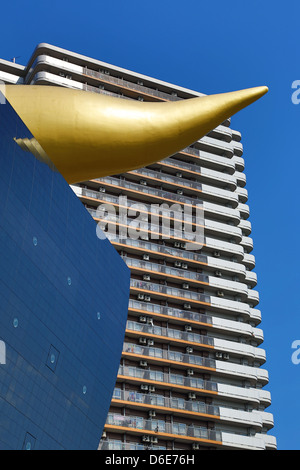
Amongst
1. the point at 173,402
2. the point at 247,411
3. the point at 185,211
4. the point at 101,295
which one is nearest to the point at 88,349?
the point at 101,295

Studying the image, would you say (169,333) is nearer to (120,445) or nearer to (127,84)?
(120,445)

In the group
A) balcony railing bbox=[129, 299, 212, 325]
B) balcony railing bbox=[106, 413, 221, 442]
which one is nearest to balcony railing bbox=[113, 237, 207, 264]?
balcony railing bbox=[129, 299, 212, 325]

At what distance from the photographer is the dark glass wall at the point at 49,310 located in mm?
18672

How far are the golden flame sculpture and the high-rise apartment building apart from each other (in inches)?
1188

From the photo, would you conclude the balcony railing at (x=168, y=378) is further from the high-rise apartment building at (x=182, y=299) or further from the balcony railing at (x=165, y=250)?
the balcony railing at (x=165, y=250)

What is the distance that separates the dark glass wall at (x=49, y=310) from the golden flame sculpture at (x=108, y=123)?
710 millimetres

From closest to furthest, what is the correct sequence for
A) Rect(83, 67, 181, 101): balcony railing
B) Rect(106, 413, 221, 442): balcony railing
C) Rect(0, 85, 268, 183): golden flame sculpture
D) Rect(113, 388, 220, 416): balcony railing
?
Rect(0, 85, 268, 183): golden flame sculpture, Rect(106, 413, 221, 442): balcony railing, Rect(113, 388, 220, 416): balcony railing, Rect(83, 67, 181, 101): balcony railing

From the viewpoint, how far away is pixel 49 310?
20719mm

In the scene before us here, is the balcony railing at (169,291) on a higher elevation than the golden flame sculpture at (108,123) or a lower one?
higher

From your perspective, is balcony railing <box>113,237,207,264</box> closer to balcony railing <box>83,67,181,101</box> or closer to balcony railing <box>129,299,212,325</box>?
balcony railing <box>129,299,212,325</box>

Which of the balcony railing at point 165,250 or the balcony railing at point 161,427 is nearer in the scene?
the balcony railing at point 161,427

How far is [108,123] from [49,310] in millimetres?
5711

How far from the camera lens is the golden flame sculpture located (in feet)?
62.9

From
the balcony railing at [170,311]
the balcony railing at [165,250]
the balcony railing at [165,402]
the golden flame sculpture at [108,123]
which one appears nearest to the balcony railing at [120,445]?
the balcony railing at [165,402]
